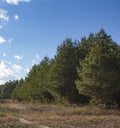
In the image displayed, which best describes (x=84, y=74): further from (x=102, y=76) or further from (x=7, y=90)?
(x=7, y=90)

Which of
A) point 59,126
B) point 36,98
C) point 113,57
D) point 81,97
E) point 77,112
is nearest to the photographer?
point 59,126

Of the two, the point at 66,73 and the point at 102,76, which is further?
the point at 66,73

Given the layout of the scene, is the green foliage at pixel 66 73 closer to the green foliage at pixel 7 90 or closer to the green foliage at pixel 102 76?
the green foliage at pixel 102 76

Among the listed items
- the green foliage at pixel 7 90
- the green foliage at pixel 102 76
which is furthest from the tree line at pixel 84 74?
the green foliage at pixel 7 90

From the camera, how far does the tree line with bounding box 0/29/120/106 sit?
4100 cm

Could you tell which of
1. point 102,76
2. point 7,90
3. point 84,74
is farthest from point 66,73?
point 7,90

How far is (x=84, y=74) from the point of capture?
42.0 m

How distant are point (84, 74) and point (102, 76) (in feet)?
7.74

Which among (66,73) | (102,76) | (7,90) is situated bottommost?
(102,76)

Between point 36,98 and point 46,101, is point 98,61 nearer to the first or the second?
point 46,101

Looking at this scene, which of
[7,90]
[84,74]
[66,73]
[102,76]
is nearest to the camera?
[102,76]

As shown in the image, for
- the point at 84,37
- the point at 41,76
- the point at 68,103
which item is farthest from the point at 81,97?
the point at 41,76

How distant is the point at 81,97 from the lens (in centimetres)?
5509

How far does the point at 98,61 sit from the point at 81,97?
14185mm
